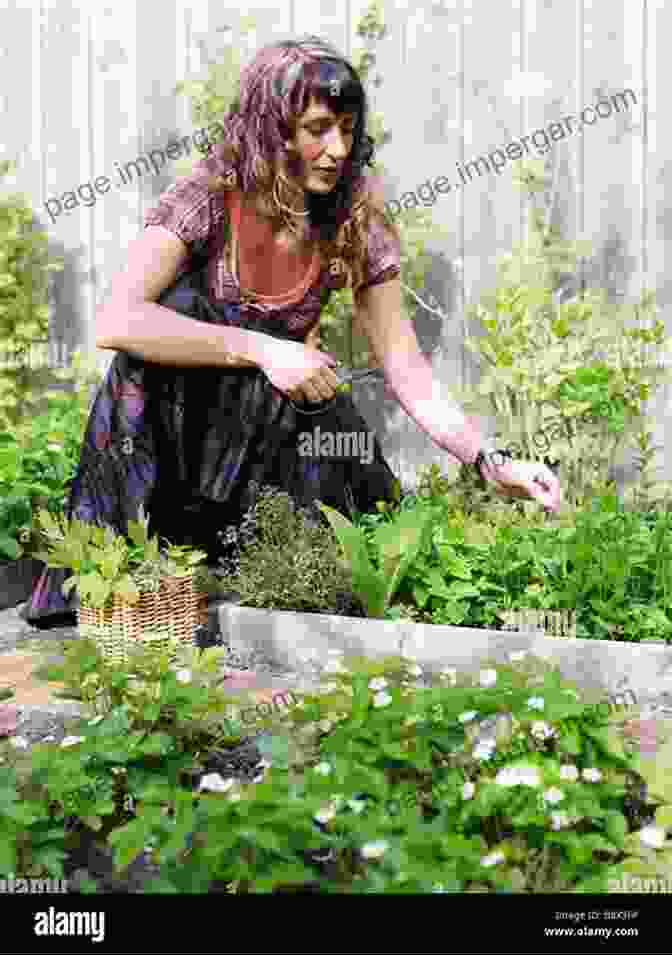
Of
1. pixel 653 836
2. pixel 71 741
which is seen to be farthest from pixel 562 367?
pixel 653 836

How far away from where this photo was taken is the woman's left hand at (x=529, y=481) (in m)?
3.69

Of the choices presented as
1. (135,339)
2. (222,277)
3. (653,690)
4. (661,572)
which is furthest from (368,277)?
(653,690)

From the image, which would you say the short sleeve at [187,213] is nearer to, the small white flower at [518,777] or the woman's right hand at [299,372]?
the woman's right hand at [299,372]

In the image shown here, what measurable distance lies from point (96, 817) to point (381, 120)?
160 inches

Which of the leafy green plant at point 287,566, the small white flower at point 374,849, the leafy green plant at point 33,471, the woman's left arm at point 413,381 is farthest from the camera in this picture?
the leafy green plant at point 33,471

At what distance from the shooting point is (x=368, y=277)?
171 inches

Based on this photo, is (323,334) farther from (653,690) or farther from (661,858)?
(661,858)

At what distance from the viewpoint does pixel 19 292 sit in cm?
624

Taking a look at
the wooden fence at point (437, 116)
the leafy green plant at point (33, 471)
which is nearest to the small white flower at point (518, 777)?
the leafy green plant at point (33, 471)

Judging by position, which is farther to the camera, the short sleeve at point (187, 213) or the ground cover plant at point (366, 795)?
the short sleeve at point (187, 213)

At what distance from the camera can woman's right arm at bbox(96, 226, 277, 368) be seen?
12.8 ft

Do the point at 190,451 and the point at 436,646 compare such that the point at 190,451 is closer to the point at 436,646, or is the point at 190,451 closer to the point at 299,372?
the point at 299,372

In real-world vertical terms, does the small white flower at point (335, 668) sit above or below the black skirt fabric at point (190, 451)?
below

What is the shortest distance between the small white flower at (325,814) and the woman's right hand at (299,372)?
1.84 metres
